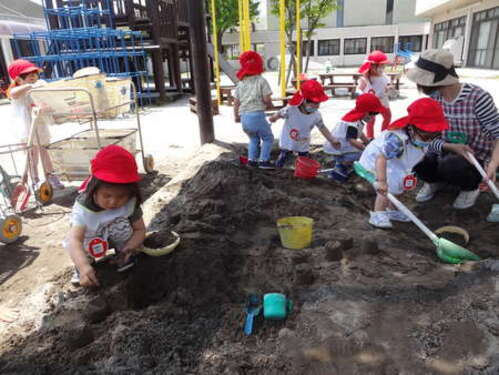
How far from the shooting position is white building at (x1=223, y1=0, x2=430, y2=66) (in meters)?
33.5

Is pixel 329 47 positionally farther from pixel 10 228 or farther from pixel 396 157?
pixel 10 228

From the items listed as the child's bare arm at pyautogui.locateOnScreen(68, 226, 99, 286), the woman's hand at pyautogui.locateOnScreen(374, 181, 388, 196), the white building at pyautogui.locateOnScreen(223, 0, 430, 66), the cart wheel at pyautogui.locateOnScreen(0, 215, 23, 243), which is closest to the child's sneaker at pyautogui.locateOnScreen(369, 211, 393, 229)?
the woman's hand at pyautogui.locateOnScreen(374, 181, 388, 196)

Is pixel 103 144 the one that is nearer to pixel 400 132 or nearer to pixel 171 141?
pixel 171 141

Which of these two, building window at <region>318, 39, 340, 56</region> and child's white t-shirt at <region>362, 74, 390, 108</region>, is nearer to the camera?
child's white t-shirt at <region>362, 74, 390, 108</region>

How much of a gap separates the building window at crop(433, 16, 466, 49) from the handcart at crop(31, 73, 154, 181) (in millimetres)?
23740

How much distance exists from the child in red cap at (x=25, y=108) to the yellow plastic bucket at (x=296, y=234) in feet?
9.82

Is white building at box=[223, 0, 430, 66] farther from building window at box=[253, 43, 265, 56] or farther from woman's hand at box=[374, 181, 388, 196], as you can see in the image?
woman's hand at box=[374, 181, 388, 196]

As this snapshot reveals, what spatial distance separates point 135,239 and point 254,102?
2.77 metres

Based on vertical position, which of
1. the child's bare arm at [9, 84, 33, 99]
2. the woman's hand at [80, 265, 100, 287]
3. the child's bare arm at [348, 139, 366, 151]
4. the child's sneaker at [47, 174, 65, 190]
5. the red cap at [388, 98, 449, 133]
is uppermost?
the child's bare arm at [9, 84, 33, 99]

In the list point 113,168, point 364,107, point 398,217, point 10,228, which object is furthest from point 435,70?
point 10,228

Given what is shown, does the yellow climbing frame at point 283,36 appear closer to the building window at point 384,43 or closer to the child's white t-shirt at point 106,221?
the child's white t-shirt at point 106,221

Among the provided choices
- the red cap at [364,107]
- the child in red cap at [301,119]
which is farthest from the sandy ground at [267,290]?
the child in red cap at [301,119]

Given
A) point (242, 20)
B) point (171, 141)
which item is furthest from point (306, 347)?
point (242, 20)

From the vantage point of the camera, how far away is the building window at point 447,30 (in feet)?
76.4
